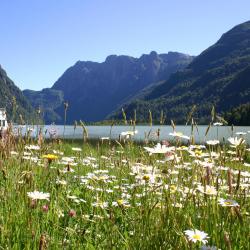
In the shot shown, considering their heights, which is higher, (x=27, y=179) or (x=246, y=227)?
(x=27, y=179)

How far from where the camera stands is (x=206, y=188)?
3279 mm

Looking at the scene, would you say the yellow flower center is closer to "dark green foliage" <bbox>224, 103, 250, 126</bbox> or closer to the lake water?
the lake water

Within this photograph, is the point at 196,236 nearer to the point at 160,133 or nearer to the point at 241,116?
the point at 160,133

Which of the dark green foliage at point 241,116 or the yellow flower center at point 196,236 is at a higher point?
the dark green foliage at point 241,116

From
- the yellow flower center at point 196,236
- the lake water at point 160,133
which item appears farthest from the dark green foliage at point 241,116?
the yellow flower center at point 196,236

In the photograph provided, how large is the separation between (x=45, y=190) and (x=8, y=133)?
0.92 metres

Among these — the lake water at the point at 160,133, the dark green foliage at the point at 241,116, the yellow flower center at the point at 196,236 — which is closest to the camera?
the yellow flower center at the point at 196,236

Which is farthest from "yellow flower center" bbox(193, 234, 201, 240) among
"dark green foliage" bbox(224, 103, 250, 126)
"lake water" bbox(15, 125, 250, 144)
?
"dark green foliage" bbox(224, 103, 250, 126)

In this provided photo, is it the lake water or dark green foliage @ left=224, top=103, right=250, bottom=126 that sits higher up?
dark green foliage @ left=224, top=103, right=250, bottom=126

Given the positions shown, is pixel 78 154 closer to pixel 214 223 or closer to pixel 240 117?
pixel 214 223

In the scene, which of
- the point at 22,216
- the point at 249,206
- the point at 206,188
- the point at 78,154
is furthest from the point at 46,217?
the point at 78,154

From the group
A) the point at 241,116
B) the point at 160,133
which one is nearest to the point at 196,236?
the point at 160,133

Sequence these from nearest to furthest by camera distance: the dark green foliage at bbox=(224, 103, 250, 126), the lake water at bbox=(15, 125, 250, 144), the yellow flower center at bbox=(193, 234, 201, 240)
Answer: the yellow flower center at bbox=(193, 234, 201, 240), the lake water at bbox=(15, 125, 250, 144), the dark green foliage at bbox=(224, 103, 250, 126)

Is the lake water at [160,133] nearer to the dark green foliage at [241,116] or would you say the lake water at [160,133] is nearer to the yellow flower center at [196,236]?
the yellow flower center at [196,236]
